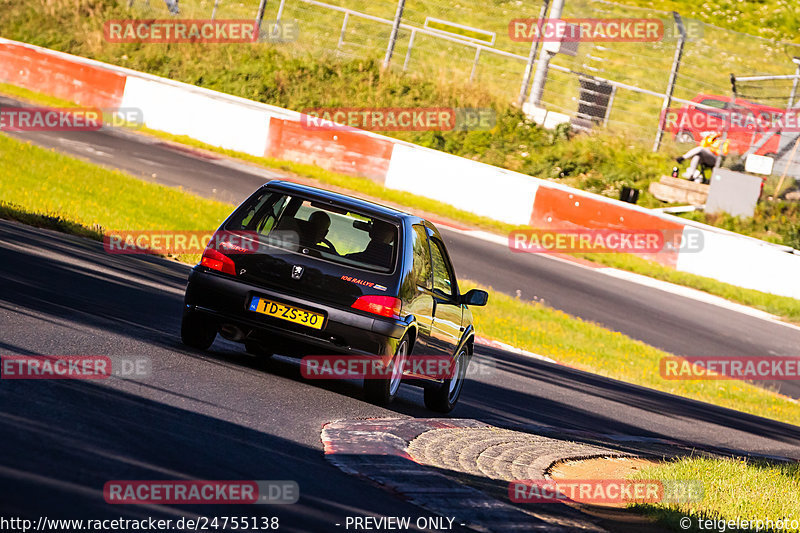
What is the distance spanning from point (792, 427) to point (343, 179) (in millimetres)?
14801

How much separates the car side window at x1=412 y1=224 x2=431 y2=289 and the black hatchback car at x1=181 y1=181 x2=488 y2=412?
2cm

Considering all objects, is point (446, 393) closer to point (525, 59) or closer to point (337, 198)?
point (337, 198)

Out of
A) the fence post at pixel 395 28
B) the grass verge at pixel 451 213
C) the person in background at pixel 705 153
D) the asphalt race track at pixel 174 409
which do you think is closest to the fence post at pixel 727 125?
the person in background at pixel 705 153

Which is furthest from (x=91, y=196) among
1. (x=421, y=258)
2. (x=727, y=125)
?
(x=727, y=125)

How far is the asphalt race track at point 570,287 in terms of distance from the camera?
20672 millimetres

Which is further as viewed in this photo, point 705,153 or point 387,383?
point 705,153

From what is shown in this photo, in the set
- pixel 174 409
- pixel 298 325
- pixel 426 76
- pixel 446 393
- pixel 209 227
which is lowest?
pixel 209 227

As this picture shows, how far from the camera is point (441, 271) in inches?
422

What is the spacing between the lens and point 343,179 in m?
28.8

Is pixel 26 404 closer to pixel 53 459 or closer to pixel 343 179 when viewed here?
pixel 53 459

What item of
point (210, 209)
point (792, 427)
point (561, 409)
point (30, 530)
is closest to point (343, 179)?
point (210, 209)

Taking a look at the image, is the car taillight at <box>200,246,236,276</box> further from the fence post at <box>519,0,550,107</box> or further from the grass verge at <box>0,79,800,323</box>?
the fence post at <box>519,0,550,107</box>

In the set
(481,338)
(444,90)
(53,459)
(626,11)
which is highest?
(626,11)

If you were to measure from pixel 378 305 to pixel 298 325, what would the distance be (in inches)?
25.2
